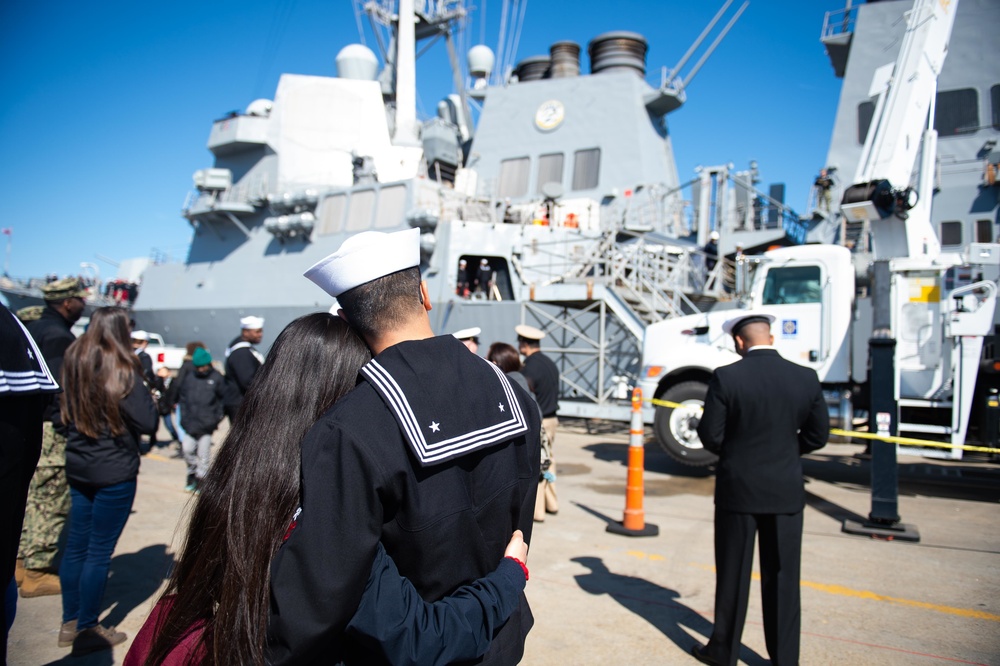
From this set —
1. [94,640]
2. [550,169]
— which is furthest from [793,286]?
[550,169]

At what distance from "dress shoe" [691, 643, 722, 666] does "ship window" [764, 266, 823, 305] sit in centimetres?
581

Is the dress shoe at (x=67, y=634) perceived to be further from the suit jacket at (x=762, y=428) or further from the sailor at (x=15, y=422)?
the suit jacket at (x=762, y=428)

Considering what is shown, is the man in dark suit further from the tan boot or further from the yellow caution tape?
the tan boot

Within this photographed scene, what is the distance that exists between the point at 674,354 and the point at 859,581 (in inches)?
169

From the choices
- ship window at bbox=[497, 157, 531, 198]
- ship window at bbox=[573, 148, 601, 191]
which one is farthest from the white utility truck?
ship window at bbox=[497, 157, 531, 198]

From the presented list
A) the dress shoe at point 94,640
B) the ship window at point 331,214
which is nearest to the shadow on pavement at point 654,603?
the dress shoe at point 94,640

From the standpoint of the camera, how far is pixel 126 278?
27.1 metres

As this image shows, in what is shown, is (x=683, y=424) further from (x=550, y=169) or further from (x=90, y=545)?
(x=550, y=169)

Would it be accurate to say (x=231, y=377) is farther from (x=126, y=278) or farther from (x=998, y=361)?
(x=126, y=278)

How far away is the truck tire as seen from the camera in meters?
7.78

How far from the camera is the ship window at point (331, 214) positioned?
15.9m

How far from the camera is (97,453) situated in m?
3.08

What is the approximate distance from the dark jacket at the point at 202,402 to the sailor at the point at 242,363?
391 mm

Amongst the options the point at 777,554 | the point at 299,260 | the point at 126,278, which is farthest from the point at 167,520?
the point at 126,278
